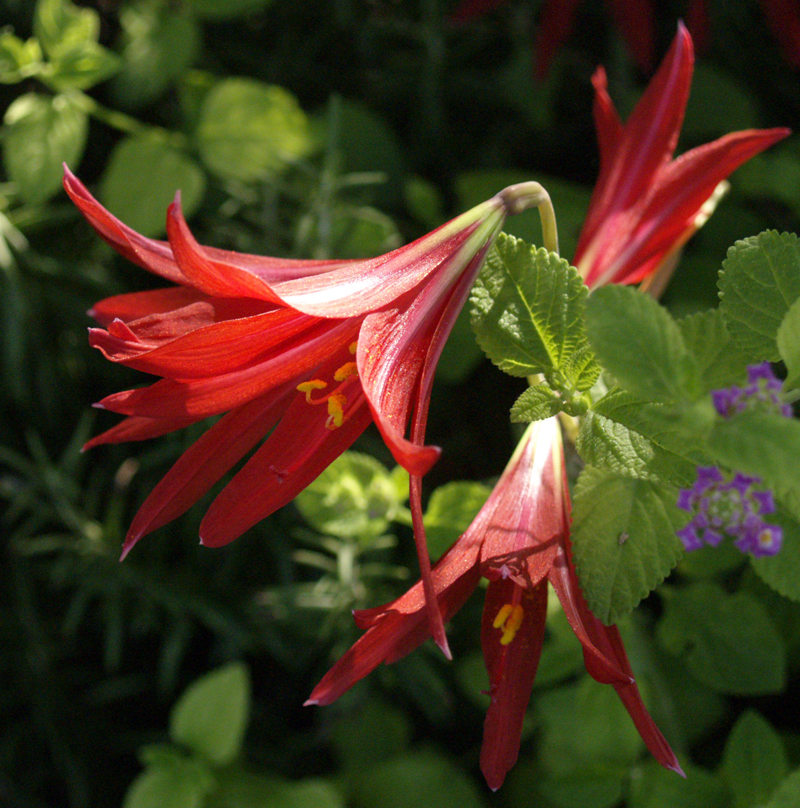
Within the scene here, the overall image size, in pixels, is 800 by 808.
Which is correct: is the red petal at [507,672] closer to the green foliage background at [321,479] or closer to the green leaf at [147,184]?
the green foliage background at [321,479]

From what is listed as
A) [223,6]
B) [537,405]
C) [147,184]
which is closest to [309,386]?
[537,405]

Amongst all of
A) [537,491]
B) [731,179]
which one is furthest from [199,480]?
[731,179]

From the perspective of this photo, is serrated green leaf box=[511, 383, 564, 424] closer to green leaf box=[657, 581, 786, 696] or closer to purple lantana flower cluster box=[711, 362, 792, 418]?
purple lantana flower cluster box=[711, 362, 792, 418]

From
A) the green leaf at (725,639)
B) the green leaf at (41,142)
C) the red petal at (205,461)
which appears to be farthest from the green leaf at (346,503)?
the green leaf at (41,142)

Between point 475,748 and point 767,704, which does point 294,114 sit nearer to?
point 475,748

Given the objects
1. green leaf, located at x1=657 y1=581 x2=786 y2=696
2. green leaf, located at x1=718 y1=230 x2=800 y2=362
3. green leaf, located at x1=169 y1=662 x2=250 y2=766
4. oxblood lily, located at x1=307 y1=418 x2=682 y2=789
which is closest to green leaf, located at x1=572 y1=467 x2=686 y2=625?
oxblood lily, located at x1=307 y1=418 x2=682 y2=789

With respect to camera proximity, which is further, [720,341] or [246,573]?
[246,573]
